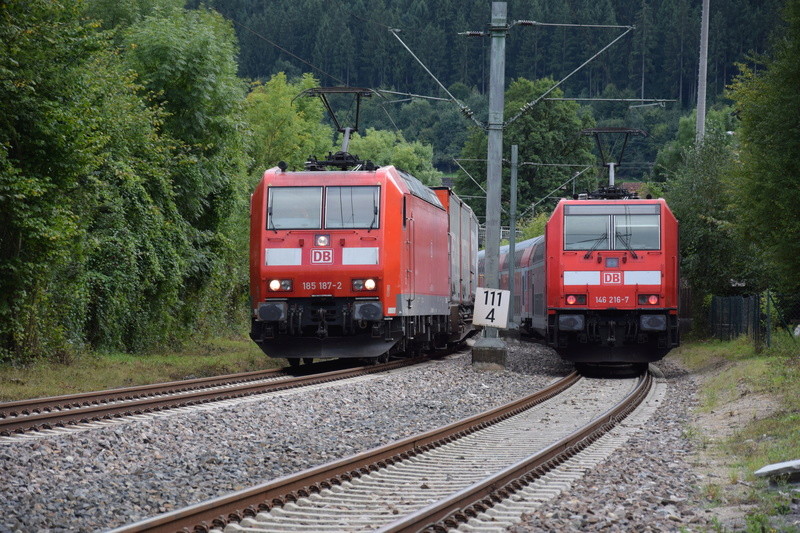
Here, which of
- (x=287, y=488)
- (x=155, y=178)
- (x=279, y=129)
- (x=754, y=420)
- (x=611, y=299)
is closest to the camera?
(x=287, y=488)

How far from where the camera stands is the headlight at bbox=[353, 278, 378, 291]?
1883 cm

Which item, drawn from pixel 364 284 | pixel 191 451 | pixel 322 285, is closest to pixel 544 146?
pixel 364 284

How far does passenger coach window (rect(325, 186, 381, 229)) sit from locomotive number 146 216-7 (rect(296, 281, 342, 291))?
3.31 feet

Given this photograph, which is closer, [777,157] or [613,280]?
[613,280]

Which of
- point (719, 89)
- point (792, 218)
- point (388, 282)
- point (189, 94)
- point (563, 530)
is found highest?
point (719, 89)

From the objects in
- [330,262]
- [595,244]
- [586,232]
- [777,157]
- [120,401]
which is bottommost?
[120,401]

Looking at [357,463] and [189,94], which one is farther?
[189,94]

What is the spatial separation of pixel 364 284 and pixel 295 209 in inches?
72.8

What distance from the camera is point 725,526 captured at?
7.01 metres

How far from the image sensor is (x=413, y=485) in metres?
8.54

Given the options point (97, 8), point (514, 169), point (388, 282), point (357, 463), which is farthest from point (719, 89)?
point (357, 463)

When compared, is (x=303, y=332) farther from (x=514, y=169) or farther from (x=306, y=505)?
(x=514, y=169)

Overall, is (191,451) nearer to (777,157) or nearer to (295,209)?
(295,209)

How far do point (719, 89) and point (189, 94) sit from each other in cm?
12270
